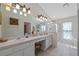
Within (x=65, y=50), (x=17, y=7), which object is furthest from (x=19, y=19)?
(x=65, y=50)

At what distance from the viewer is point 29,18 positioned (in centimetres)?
283

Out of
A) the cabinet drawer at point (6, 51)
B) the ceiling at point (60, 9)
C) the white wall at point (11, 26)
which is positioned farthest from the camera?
the ceiling at point (60, 9)

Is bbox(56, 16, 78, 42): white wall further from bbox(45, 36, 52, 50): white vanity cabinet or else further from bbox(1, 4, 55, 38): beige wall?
bbox(45, 36, 52, 50): white vanity cabinet

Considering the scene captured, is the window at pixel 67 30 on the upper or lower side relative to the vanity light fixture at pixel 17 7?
lower

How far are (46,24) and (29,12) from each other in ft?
1.80

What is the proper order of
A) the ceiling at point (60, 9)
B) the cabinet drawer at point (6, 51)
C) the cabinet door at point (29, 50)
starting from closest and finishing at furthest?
the cabinet drawer at point (6, 51), the ceiling at point (60, 9), the cabinet door at point (29, 50)

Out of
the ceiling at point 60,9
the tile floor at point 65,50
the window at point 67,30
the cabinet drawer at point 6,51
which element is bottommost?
the tile floor at point 65,50

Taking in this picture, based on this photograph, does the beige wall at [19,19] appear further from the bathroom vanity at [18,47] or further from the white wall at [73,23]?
the white wall at [73,23]

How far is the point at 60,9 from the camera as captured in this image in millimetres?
Result: 2662

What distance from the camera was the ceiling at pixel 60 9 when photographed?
8.55ft

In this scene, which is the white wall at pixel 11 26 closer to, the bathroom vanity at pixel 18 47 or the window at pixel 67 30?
the bathroom vanity at pixel 18 47

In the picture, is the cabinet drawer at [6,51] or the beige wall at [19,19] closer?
the cabinet drawer at [6,51]

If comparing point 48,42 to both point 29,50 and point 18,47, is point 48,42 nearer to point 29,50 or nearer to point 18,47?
point 29,50

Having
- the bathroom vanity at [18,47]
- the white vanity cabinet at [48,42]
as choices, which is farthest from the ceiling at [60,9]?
the white vanity cabinet at [48,42]
